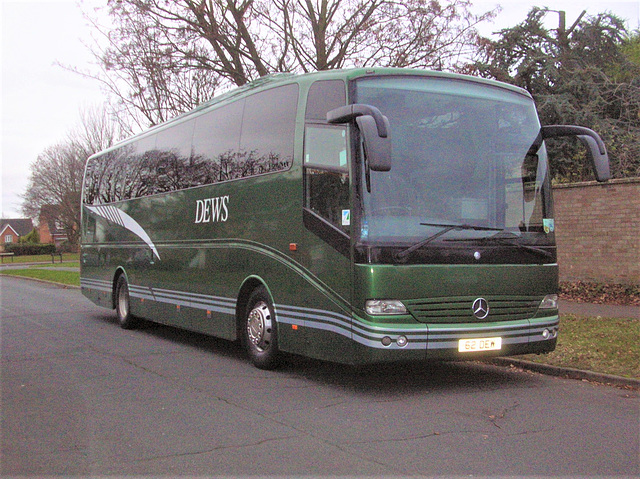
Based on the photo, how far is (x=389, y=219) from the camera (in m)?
7.07

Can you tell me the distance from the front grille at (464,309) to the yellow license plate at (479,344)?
8.0 inches

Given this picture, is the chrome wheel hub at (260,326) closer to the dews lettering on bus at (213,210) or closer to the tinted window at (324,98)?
the dews lettering on bus at (213,210)

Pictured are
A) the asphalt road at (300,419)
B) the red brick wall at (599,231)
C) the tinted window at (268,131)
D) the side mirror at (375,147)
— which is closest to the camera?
the asphalt road at (300,419)

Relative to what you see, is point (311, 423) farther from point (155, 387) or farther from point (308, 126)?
point (308, 126)

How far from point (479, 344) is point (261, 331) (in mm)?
2779

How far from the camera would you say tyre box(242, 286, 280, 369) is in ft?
28.0

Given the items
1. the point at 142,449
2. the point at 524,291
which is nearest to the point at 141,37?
the point at 524,291

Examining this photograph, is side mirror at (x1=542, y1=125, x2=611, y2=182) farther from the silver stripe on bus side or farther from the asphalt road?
the asphalt road

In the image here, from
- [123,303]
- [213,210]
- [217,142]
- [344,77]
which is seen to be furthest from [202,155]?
[123,303]

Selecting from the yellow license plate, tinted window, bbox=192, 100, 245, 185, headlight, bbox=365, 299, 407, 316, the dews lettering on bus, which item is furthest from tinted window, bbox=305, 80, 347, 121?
the yellow license plate

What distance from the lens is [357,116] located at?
699 cm

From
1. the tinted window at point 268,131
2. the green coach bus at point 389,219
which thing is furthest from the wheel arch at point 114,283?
the tinted window at point 268,131

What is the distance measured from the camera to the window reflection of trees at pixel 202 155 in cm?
860

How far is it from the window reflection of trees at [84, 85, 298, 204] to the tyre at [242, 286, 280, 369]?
159 centimetres
